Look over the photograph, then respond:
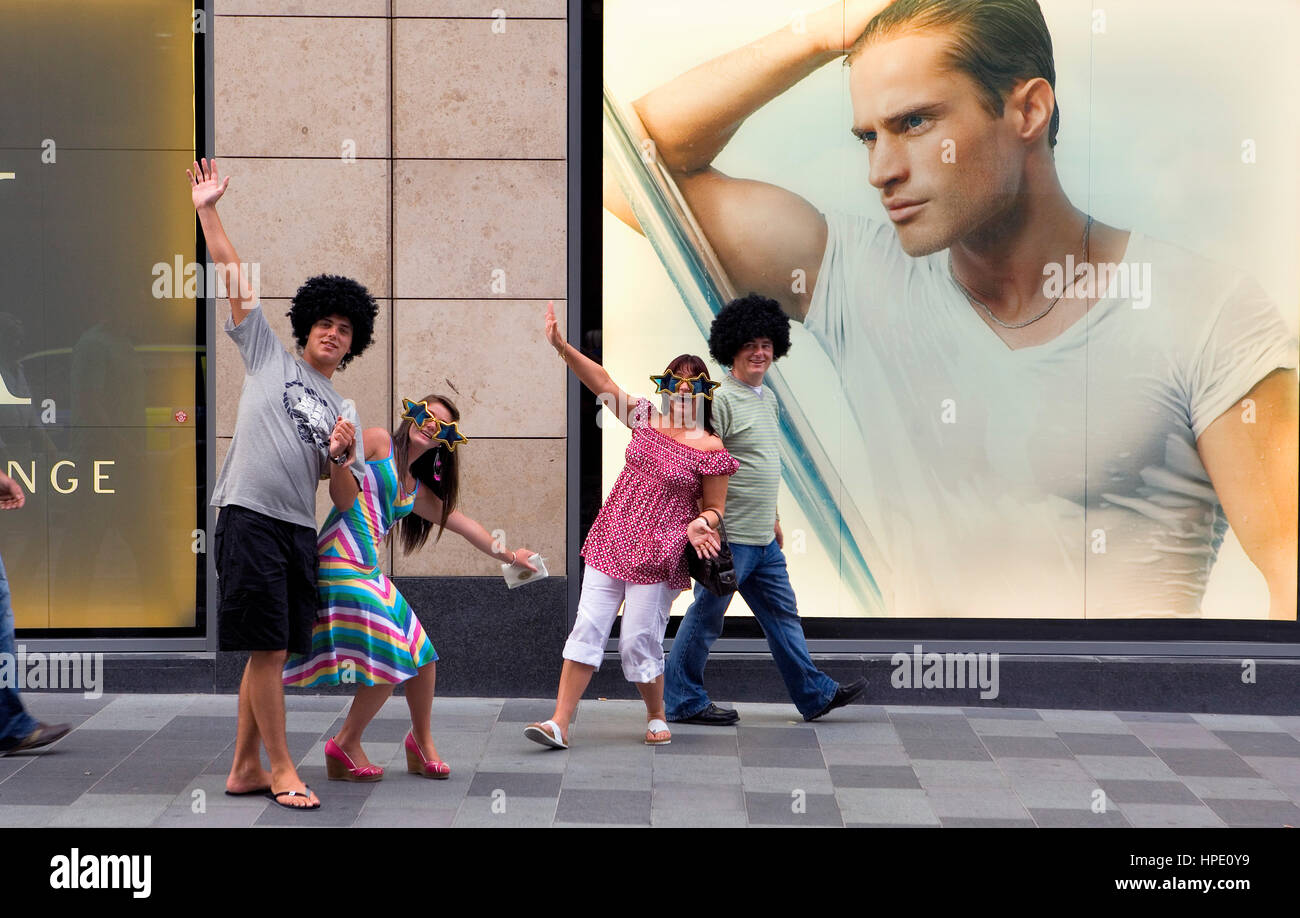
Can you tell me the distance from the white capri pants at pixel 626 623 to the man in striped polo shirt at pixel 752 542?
1.72ft

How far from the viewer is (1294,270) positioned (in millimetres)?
7223

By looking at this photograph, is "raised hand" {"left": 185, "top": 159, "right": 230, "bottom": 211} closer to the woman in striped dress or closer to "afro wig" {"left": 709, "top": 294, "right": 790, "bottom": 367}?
the woman in striped dress

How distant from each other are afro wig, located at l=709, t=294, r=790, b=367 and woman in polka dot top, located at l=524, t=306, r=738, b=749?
468 millimetres

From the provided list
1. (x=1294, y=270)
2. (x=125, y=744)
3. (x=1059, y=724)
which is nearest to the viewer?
(x=125, y=744)

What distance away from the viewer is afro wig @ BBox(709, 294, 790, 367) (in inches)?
256

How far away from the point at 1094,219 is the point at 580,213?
2700 mm

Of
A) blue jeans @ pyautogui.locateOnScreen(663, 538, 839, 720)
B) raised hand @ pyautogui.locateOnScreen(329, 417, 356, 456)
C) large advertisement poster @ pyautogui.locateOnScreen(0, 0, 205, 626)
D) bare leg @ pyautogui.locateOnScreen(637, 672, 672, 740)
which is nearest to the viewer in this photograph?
raised hand @ pyautogui.locateOnScreen(329, 417, 356, 456)

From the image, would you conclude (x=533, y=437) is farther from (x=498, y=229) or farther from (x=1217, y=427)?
(x=1217, y=427)

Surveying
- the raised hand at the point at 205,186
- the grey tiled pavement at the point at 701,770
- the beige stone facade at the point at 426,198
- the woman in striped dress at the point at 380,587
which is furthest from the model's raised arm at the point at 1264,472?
the raised hand at the point at 205,186

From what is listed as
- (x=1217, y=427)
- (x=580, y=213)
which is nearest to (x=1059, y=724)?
(x=1217, y=427)

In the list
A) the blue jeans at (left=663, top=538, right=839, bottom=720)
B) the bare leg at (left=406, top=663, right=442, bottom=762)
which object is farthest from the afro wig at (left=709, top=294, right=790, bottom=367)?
the bare leg at (left=406, top=663, right=442, bottom=762)

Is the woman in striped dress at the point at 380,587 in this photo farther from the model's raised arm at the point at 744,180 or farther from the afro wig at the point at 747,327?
the model's raised arm at the point at 744,180

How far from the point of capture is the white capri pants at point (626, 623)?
6020mm

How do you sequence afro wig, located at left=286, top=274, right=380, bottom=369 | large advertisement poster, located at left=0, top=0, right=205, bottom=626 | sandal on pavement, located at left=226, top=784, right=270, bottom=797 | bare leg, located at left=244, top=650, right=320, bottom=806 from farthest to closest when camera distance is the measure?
large advertisement poster, located at left=0, top=0, right=205, bottom=626, sandal on pavement, located at left=226, top=784, right=270, bottom=797, afro wig, located at left=286, top=274, right=380, bottom=369, bare leg, located at left=244, top=650, right=320, bottom=806
